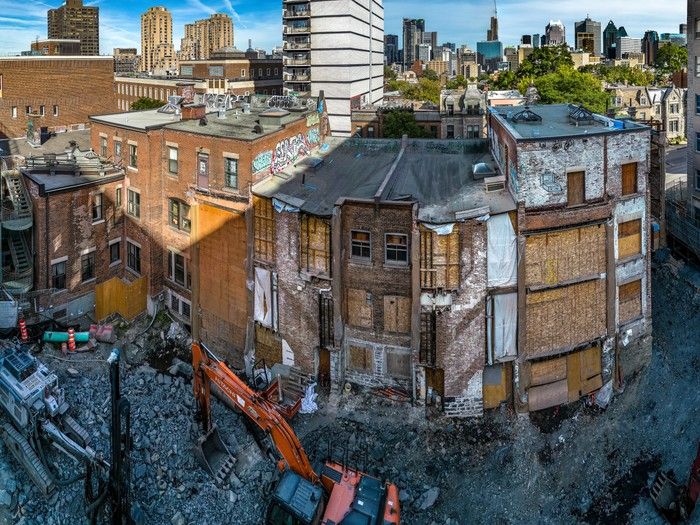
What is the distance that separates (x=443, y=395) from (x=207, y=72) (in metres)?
99.3

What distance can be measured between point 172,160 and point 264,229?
360 inches

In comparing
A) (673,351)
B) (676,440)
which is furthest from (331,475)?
(673,351)

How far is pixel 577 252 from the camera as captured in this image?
1073 inches

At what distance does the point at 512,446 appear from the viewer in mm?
26688

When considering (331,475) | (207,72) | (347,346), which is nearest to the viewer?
(331,475)

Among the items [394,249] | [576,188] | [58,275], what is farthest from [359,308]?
[58,275]

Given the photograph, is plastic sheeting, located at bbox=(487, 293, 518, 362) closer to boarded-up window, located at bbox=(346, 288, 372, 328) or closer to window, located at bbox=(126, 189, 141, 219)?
boarded-up window, located at bbox=(346, 288, 372, 328)

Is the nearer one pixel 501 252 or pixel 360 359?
pixel 501 252

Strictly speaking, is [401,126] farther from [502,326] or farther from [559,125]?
[502,326]

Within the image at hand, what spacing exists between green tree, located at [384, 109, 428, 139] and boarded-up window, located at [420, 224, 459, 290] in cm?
4123

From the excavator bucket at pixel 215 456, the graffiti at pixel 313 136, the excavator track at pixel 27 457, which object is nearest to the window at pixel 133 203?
the graffiti at pixel 313 136

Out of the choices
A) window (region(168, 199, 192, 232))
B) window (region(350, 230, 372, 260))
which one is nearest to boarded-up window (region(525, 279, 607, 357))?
window (region(350, 230, 372, 260))

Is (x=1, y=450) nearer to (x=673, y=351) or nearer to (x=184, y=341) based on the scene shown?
(x=184, y=341)

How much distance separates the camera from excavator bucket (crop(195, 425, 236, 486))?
2570 cm
